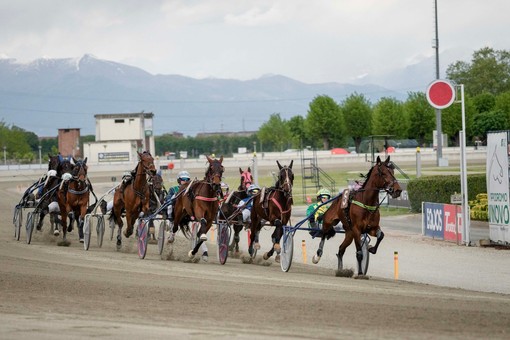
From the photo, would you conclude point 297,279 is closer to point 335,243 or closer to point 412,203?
point 335,243

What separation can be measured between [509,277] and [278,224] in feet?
14.5

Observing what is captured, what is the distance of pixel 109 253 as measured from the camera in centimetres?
2258

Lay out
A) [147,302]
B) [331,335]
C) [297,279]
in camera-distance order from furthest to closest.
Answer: [297,279]
[147,302]
[331,335]

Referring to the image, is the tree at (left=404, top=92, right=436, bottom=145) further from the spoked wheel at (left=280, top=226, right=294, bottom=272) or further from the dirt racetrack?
the dirt racetrack

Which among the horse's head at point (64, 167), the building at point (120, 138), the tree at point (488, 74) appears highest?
the tree at point (488, 74)

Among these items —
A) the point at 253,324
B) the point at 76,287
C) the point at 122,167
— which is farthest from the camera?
the point at 122,167

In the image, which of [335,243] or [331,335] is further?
[335,243]

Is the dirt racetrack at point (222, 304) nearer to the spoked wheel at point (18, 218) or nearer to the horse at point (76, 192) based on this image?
the horse at point (76, 192)

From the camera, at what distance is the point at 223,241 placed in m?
20.0

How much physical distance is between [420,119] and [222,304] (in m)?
92.3

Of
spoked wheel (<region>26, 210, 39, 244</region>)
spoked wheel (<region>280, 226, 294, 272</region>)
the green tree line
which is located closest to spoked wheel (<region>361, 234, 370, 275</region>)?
spoked wheel (<region>280, 226, 294, 272</region>)

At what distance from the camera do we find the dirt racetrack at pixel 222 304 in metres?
10.4

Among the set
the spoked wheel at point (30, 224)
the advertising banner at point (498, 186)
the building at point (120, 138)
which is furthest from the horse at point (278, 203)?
the building at point (120, 138)

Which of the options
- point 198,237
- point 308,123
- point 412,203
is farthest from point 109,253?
point 308,123
